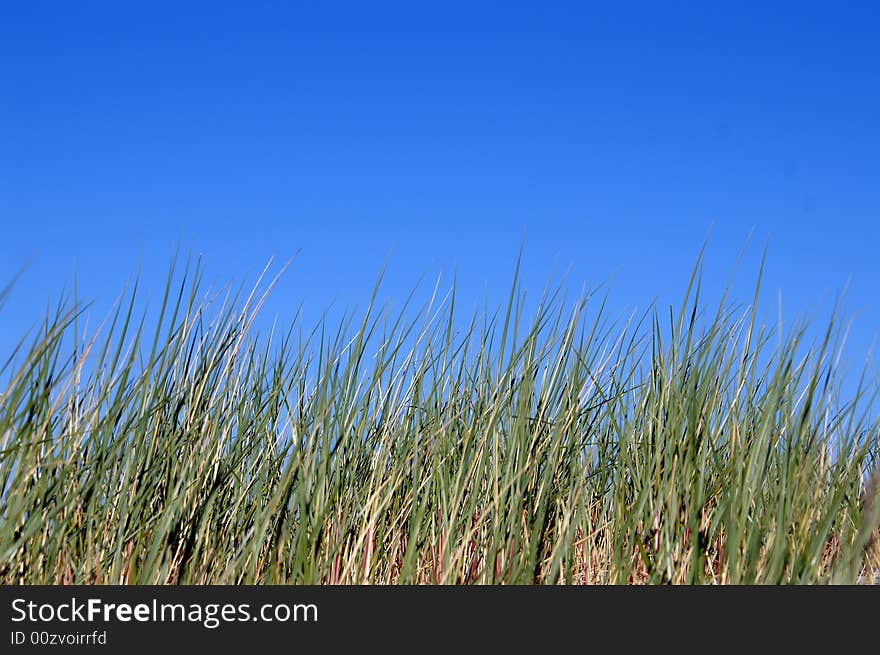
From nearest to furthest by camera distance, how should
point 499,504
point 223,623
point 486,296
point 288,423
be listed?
point 223,623, point 499,504, point 288,423, point 486,296

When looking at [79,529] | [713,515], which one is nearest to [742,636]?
[713,515]

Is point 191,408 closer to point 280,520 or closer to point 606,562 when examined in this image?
point 280,520

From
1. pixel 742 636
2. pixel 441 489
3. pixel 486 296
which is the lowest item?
pixel 742 636

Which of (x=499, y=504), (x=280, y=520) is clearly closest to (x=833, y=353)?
(x=499, y=504)

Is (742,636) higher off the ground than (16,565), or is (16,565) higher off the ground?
(16,565)

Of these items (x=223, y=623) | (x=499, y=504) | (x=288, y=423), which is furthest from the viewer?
(x=288, y=423)

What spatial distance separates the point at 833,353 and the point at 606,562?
0.95 m

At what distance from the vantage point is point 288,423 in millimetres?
2758

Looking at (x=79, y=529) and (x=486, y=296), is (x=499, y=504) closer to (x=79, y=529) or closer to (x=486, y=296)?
(x=486, y=296)

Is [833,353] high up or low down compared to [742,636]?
up

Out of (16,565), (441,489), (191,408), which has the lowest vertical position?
(16,565)

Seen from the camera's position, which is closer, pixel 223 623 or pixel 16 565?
pixel 223 623

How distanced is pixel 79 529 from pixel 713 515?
1801 mm

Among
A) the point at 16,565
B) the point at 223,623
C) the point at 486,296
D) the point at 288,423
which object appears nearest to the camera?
the point at 223,623
